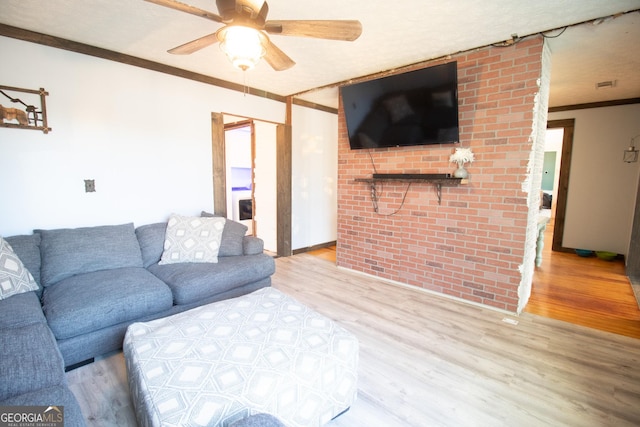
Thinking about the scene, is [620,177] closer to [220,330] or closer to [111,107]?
[220,330]

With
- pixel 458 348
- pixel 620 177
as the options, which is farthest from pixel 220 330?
pixel 620 177

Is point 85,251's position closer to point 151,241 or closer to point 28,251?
point 28,251

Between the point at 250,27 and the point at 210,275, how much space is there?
1.88 m

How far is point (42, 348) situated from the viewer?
1446 millimetres

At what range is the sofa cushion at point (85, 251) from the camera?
7.54 feet

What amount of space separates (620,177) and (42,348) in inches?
259

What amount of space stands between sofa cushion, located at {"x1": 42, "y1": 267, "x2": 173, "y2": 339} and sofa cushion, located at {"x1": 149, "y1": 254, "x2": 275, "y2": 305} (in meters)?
0.11

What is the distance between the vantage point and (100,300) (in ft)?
6.45

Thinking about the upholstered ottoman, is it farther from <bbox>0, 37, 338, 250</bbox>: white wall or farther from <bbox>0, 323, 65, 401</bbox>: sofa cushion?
<bbox>0, 37, 338, 250</bbox>: white wall

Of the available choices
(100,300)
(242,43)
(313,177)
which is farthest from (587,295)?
(100,300)

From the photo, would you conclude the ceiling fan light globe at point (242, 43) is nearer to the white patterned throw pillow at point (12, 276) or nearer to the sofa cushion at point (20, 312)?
the sofa cushion at point (20, 312)

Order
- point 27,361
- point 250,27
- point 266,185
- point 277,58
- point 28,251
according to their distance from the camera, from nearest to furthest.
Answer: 1. point 27,361
2. point 250,27
3. point 277,58
4. point 28,251
5. point 266,185

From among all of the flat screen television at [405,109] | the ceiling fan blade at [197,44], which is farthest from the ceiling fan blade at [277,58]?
the flat screen television at [405,109]

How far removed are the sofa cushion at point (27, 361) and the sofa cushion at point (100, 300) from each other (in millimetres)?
243
